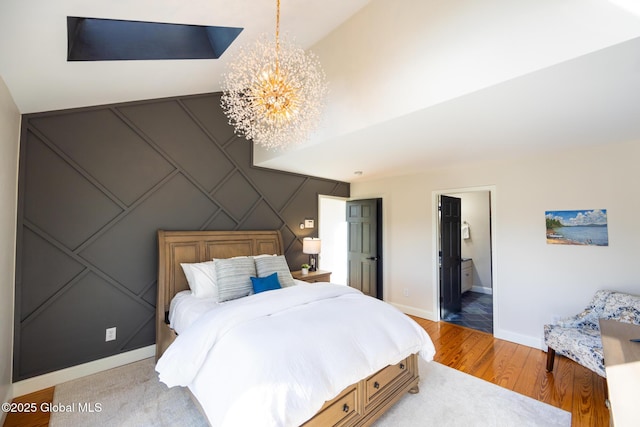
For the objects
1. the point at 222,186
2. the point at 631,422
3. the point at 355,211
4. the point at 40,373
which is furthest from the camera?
the point at 355,211

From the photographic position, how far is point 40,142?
7.81ft

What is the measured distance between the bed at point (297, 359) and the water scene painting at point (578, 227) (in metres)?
2.24

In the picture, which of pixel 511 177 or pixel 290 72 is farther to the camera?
pixel 511 177

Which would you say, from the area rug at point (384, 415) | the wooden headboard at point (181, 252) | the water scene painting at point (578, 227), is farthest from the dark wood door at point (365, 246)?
the water scene painting at point (578, 227)

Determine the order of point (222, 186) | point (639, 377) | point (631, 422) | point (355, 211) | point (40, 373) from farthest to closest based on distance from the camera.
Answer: point (355, 211) → point (222, 186) → point (40, 373) → point (639, 377) → point (631, 422)

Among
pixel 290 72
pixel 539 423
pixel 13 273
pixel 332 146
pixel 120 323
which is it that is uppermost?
pixel 290 72

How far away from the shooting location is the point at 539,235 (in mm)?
3258

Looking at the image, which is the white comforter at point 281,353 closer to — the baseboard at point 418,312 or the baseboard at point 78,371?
the baseboard at point 78,371

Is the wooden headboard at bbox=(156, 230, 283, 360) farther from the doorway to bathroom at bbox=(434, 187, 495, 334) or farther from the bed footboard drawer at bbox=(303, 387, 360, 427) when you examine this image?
the doorway to bathroom at bbox=(434, 187, 495, 334)

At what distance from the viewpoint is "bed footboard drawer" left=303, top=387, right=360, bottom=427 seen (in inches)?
61.9

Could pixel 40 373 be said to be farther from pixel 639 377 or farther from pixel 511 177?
pixel 511 177

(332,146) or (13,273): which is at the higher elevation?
(332,146)

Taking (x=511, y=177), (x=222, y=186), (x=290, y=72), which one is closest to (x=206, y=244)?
(x=222, y=186)

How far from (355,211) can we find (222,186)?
2.56 meters
